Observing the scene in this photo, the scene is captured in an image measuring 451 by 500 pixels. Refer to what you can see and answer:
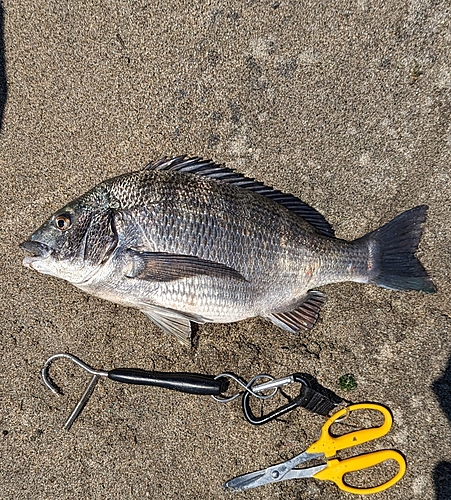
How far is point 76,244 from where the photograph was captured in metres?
1.93

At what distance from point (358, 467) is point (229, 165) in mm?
1744

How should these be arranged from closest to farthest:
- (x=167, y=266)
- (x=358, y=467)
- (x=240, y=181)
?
(x=167, y=266) < (x=358, y=467) < (x=240, y=181)

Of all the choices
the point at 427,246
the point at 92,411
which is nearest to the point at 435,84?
the point at 427,246

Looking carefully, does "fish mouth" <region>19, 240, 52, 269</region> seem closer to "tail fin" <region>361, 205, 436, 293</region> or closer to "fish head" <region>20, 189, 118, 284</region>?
"fish head" <region>20, 189, 118, 284</region>

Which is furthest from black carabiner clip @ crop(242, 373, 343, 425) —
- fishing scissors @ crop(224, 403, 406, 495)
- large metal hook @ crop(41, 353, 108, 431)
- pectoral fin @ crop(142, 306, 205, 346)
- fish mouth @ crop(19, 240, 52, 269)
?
fish mouth @ crop(19, 240, 52, 269)

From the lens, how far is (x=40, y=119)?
224cm

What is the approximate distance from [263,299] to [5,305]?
1469mm

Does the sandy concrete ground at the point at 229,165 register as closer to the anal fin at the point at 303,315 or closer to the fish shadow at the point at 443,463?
the fish shadow at the point at 443,463

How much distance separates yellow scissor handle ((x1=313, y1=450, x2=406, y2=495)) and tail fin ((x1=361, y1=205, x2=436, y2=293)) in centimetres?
88

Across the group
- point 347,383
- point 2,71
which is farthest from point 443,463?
point 2,71

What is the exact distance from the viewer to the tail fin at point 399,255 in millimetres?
2084

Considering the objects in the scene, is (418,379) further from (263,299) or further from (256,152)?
(256,152)

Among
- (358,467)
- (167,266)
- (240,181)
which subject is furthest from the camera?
(240,181)

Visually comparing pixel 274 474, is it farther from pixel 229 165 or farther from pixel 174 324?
pixel 229 165
